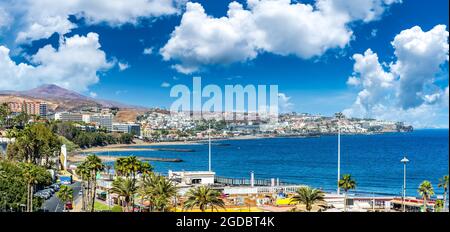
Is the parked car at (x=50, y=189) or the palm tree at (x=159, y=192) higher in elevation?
the palm tree at (x=159, y=192)

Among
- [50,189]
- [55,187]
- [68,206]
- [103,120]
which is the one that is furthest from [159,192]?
[103,120]

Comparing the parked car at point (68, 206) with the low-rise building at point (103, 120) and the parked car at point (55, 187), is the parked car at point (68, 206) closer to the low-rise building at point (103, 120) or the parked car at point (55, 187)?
the parked car at point (55, 187)

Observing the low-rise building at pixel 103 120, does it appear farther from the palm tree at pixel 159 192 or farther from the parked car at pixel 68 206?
the palm tree at pixel 159 192

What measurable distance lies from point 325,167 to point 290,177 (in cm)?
1043

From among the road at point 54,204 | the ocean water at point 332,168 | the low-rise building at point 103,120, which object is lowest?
the ocean water at point 332,168

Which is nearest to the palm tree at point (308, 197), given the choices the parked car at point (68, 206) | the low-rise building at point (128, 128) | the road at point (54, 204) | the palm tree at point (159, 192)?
the palm tree at point (159, 192)

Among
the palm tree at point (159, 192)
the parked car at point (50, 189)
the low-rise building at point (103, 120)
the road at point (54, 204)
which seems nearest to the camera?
the palm tree at point (159, 192)

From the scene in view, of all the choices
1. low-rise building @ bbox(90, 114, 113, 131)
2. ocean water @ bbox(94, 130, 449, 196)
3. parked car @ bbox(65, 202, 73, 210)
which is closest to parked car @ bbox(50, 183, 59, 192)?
parked car @ bbox(65, 202, 73, 210)

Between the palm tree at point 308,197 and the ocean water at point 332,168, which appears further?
the ocean water at point 332,168

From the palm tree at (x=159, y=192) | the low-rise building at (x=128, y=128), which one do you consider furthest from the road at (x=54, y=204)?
the low-rise building at (x=128, y=128)

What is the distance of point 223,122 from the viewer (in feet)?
310

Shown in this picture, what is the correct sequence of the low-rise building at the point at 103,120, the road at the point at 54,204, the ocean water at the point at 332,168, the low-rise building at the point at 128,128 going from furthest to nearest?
the low-rise building at the point at 128,128 → the low-rise building at the point at 103,120 → the ocean water at the point at 332,168 → the road at the point at 54,204
